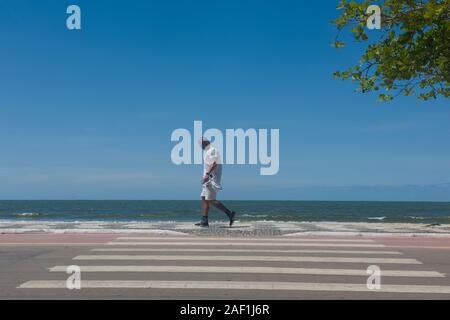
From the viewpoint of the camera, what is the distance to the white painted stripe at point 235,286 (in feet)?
20.3

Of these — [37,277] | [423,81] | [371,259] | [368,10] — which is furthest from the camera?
[423,81]

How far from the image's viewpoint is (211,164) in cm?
1262

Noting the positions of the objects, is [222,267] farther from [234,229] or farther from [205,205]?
[205,205]

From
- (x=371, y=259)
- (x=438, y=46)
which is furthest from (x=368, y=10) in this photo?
(x=371, y=259)

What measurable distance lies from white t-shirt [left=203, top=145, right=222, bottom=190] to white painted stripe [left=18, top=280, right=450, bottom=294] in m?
6.25

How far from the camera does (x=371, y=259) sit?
334 inches

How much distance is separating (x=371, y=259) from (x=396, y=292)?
240 cm

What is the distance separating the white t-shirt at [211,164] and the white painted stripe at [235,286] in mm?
6253

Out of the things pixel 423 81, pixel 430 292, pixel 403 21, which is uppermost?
pixel 403 21

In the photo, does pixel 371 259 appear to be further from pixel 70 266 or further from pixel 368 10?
pixel 368 10

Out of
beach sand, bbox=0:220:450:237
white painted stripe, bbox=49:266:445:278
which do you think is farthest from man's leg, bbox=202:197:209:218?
white painted stripe, bbox=49:266:445:278

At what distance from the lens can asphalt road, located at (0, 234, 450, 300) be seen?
19.8 ft

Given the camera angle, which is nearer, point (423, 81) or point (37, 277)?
point (37, 277)

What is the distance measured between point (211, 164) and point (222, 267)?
5.27 m
